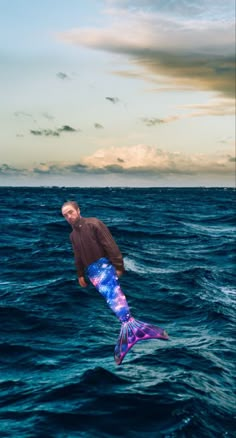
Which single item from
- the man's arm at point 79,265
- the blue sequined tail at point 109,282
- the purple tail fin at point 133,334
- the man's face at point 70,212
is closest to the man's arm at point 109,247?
the blue sequined tail at point 109,282

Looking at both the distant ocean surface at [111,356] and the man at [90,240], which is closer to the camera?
the man at [90,240]

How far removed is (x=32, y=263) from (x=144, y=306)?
10.1 metres

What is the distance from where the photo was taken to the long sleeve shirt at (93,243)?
6438 mm

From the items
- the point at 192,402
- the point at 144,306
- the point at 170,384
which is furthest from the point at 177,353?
the point at 144,306

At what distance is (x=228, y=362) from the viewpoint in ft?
47.8

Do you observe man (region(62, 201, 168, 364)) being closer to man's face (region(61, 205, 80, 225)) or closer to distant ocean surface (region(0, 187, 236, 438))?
man's face (region(61, 205, 80, 225))

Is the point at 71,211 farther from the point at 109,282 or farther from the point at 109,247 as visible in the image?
the point at 109,282

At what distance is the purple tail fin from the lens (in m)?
6.34

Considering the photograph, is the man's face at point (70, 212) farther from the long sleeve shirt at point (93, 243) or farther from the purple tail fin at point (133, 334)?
the purple tail fin at point (133, 334)

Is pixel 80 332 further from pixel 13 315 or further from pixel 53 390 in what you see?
pixel 53 390

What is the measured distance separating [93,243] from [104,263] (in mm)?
310

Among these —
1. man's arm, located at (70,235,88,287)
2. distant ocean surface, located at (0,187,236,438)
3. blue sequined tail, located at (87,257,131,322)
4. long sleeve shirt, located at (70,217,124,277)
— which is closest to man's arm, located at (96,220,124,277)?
long sleeve shirt, located at (70,217,124,277)

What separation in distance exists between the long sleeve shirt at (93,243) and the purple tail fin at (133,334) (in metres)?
0.86

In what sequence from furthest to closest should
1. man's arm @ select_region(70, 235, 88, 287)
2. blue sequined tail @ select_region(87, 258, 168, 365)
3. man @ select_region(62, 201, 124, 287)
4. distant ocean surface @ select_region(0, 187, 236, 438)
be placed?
1. distant ocean surface @ select_region(0, 187, 236, 438)
2. man's arm @ select_region(70, 235, 88, 287)
3. blue sequined tail @ select_region(87, 258, 168, 365)
4. man @ select_region(62, 201, 124, 287)
